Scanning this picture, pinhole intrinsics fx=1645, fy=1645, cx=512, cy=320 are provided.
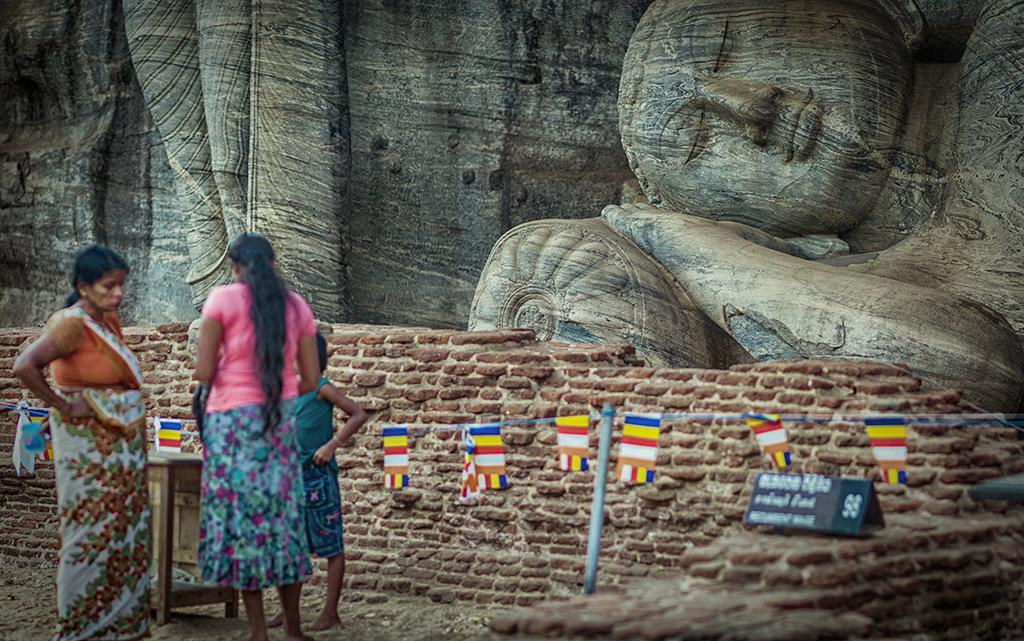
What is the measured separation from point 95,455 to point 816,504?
2767 mm

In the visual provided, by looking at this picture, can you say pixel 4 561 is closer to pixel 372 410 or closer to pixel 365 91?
pixel 372 410

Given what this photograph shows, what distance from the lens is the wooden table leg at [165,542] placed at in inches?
274

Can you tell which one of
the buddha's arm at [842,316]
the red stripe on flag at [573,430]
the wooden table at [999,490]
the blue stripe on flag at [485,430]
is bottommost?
the wooden table at [999,490]

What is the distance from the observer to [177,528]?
7.32 meters

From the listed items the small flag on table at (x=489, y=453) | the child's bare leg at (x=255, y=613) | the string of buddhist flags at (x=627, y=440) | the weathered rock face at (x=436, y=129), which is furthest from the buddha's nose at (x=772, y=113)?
the child's bare leg at (x=255, y=613)

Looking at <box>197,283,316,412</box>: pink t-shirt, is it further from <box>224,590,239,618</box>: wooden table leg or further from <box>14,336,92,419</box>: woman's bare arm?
<box>224,590,239,618</box>: wooden table leg

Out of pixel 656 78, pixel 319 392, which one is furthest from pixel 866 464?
pixel 656 78

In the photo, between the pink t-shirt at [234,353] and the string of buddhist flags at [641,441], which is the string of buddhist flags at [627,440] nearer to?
the string of buddhist flags at [641,441]

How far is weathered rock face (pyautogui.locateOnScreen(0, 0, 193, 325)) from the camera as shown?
1240 cm

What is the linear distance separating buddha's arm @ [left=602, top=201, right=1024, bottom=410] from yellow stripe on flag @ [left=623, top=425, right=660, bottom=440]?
198 centimetres

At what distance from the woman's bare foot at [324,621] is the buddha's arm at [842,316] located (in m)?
3.05

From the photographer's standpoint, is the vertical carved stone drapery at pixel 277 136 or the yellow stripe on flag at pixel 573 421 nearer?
the yellow stripe on flag at pixel 573 421

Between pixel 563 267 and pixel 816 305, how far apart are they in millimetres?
1580

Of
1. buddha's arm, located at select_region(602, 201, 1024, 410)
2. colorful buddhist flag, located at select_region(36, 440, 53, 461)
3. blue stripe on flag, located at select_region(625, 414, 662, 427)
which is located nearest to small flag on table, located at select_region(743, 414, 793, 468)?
blue stripe on flag, located at select_region(625, 414, 662, 427)
